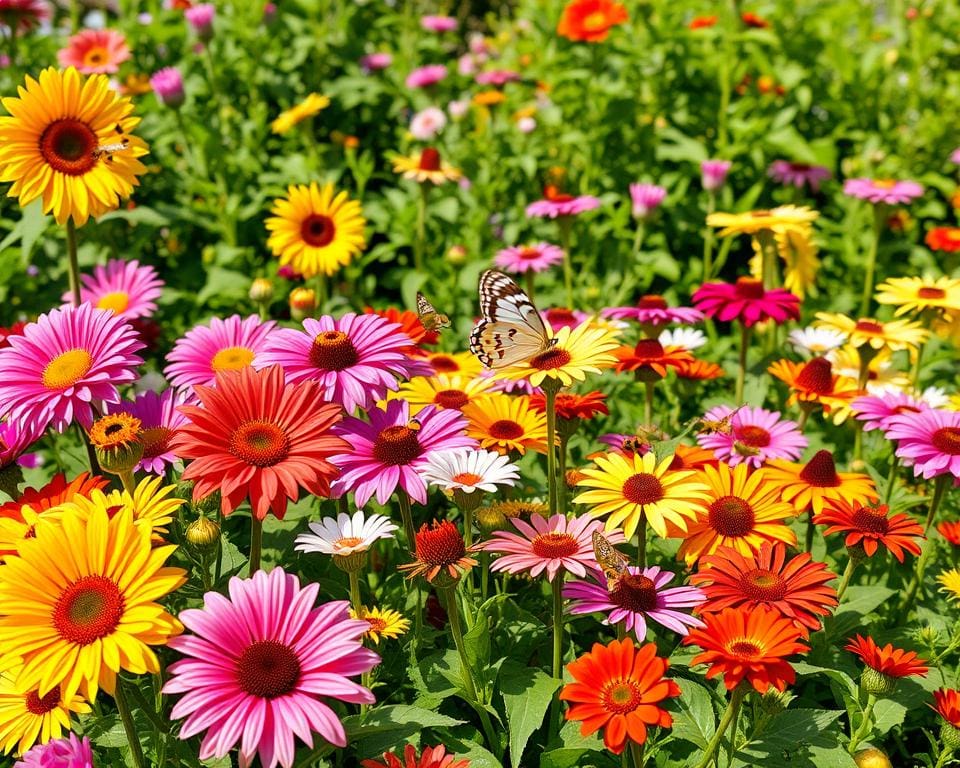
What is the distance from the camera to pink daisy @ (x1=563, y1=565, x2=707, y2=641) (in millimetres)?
1774

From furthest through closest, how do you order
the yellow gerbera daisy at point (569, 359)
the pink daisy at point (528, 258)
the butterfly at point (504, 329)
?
the pink daisy at point (528, 258) → the butterfly at point (504, 329) → the yellow gerbera daisy at point (569, 359)

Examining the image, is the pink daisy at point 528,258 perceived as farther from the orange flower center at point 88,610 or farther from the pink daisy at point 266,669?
the orange flower center at point 88,610

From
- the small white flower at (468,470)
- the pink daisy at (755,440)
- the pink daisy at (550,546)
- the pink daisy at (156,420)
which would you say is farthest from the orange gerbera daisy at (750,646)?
the pink daisy at (156,420)

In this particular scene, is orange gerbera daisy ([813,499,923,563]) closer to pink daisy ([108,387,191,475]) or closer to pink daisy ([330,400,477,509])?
pink daisy ([330,400,477,509])

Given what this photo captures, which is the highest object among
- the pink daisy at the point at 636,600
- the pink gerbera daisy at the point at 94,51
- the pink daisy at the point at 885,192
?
the pink gerbera daisy at the point at 94,51

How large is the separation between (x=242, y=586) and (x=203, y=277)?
332 cm

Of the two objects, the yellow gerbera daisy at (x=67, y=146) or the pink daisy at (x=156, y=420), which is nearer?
the pink daisy at (x=156, y=420)

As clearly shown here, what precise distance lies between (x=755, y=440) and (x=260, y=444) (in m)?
1.49

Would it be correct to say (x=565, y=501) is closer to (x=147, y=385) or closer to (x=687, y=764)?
(x=687, y=764)

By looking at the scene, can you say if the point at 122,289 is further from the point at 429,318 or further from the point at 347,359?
the point at 347,359

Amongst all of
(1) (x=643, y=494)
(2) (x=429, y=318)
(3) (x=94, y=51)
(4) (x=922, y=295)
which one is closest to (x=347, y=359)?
(2) (x=429, y=318)

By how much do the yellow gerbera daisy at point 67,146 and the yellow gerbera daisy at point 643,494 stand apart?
1.60 meters

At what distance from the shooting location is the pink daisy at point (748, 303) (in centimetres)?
291

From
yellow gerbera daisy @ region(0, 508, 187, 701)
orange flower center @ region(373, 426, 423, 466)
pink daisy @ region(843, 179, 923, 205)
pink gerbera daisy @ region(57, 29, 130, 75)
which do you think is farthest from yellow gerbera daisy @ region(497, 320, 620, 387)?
pink gerbera daisy @ region(57, 29, 130, 75)
